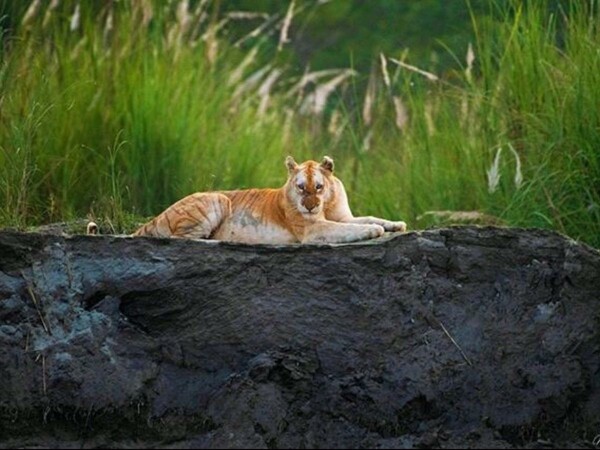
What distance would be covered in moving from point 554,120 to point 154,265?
305cm

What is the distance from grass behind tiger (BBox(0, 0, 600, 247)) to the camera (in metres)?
8.31

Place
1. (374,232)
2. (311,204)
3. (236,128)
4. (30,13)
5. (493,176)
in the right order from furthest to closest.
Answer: (236,128) < (30,13) < (493,176) < (311,204) < (374,232)

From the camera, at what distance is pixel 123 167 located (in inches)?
367

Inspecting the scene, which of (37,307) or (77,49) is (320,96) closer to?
(77,49)

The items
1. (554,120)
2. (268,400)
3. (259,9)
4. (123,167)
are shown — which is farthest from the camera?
(259,9)

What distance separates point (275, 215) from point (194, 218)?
1.21 feet

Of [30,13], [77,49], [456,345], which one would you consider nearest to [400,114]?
[77,49]

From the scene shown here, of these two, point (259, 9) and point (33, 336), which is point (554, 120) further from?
point (259, 9)

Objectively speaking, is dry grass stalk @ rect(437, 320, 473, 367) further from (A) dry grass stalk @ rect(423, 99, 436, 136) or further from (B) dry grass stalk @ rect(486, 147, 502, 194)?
(A) dry grass stalk @ rect(423, 99, 436, 136)

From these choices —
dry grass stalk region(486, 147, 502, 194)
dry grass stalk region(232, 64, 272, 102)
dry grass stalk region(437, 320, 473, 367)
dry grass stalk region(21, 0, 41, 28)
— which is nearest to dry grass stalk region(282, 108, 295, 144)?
dry grass stalk region(232, 64, 272, 102)

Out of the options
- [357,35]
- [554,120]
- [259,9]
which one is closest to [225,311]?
[554,120]

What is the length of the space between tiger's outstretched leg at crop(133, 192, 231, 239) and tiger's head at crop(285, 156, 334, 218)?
332mm

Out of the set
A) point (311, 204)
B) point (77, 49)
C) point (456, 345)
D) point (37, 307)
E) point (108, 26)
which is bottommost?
point (456, 345)

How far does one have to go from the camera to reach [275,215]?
693cm
